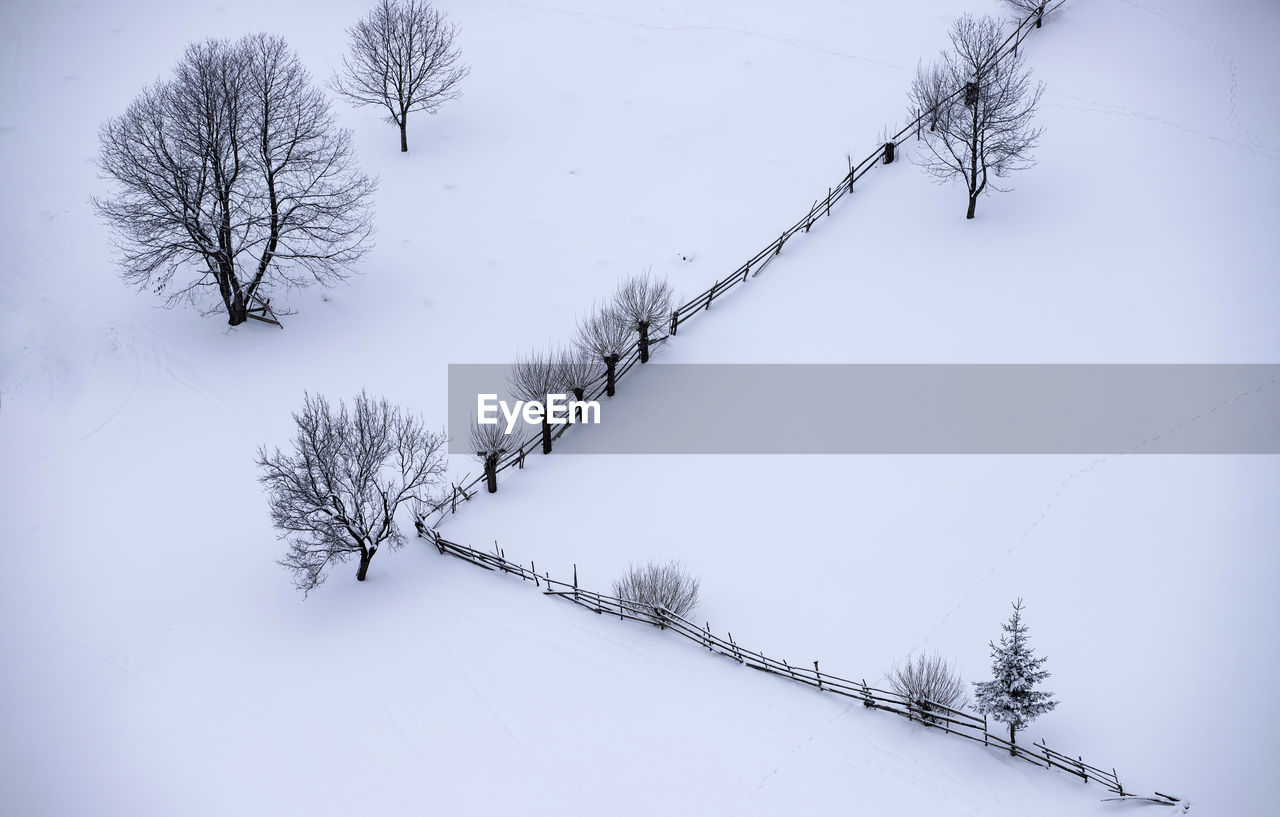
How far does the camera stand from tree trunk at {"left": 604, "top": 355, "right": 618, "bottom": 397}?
29.2m

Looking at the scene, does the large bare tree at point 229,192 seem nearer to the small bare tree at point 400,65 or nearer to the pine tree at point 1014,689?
the small bare tree at point 400,65

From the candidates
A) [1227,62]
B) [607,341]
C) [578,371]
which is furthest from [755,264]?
[1227,62]

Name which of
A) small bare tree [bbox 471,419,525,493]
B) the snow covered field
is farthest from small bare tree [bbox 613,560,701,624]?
small bare tree [bbox 471,419,525,493]

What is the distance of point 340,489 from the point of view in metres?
24.2

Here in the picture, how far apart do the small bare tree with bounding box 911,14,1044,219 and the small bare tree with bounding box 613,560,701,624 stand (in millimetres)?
15241

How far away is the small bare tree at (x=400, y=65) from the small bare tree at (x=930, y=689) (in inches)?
960

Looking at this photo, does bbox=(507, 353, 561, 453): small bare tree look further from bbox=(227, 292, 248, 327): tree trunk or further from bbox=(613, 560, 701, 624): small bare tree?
bbox=(227, 292, 248, 327): tree trunk

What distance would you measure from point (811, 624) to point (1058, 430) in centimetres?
803

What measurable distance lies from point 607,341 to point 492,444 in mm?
4071

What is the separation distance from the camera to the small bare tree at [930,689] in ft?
69.2

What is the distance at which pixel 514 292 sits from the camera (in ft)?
107

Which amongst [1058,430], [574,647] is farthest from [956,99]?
[574,647]

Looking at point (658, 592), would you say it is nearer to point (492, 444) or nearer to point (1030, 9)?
point (492, 444)

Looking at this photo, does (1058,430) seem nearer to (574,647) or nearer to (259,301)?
(574,647)
